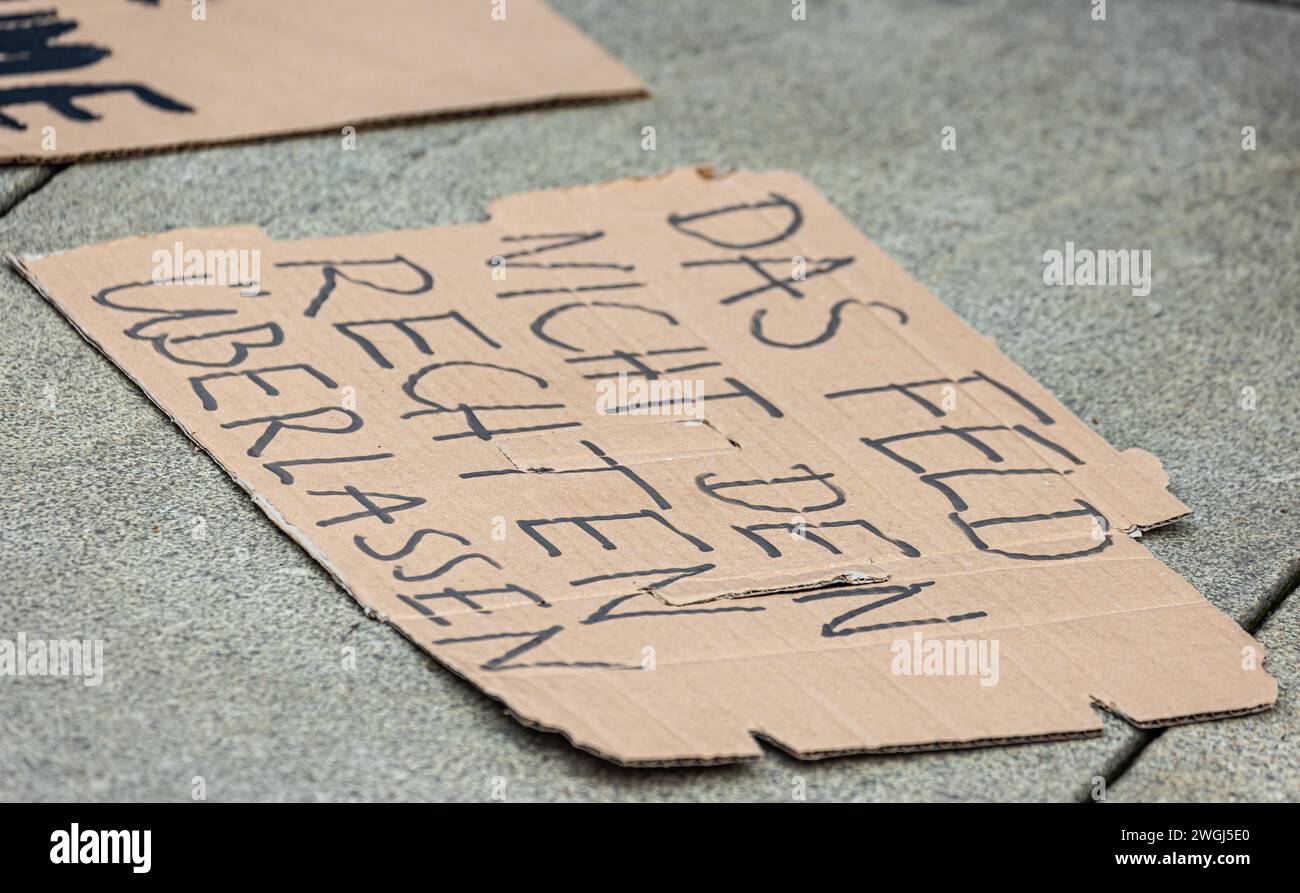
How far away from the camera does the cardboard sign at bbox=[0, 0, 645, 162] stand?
2906 millimetres

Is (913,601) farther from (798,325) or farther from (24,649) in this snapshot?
(24,649)

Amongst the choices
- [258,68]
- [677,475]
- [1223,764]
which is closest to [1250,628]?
[1223,764]

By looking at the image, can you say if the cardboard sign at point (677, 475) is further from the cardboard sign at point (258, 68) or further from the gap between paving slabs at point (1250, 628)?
the cardboard sign at point (258, 68)

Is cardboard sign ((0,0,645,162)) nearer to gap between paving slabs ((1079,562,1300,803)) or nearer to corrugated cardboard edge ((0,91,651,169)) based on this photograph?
corrugated cardboard edge ((0,91,651,169))

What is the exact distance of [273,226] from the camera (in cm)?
269

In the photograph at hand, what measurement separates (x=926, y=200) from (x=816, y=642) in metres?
1.37

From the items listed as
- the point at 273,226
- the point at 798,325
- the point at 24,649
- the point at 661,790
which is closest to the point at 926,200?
the point at 798,325

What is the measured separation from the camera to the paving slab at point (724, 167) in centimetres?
177

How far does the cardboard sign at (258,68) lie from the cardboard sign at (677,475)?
438 mm

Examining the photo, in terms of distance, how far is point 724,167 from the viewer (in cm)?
308

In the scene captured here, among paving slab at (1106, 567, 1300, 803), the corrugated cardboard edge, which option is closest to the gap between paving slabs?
paving slab at (1106, 567, 1300, 803)

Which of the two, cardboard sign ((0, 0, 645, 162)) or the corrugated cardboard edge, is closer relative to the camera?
the corrugated cardboard edge

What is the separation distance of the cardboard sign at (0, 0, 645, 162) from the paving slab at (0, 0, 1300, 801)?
2.8 inches
